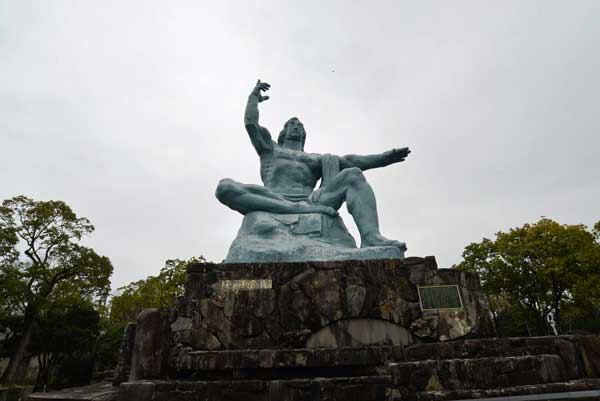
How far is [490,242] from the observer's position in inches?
720

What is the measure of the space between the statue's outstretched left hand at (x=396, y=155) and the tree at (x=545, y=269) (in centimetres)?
1060

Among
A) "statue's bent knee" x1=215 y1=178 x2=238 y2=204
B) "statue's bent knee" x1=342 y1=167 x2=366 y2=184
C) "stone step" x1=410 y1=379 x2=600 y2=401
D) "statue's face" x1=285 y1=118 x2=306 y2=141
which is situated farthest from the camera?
"statue's face" x1=285 y1=118 x2=306 y2=141

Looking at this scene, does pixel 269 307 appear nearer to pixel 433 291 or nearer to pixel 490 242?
pixel 433 291

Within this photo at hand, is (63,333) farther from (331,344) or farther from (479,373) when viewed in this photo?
(479,373)

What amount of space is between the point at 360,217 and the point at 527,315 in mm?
17071

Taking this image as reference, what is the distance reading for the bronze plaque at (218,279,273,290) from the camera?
423 centimetres

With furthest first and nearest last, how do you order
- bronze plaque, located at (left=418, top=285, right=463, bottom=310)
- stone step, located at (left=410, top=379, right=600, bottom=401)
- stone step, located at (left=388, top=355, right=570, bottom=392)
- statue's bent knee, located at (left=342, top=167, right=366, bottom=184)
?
statue's bent knee, located at (left=342, top=167, right=366, bottom=184) < bronze plaque, located at (left=418, top=285, right=463, bottom=310) < stone step, located at (left=388, top=355, right=570, bottom=392) < stone step, located at (left=410, top=379, right=600, bottom=401)

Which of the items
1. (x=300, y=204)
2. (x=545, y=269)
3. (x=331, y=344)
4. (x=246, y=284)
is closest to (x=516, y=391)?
(x=331, y=344)

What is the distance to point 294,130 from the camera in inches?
283

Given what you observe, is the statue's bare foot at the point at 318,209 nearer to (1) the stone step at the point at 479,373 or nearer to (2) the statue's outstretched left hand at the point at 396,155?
(2) the statue's outstretched left hand at the point at 396,155

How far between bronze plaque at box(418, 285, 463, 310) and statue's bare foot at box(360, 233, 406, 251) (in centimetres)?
79

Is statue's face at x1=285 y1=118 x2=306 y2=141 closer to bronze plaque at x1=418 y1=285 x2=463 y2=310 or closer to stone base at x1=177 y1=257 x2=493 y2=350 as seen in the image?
stone base at x1=177 y1=257 x2=493 y2=350

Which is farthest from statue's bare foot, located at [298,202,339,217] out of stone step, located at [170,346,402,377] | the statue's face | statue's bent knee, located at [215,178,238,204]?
stone step, located at [170,346,402,377]

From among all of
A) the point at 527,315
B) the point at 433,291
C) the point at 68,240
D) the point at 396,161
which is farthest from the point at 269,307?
the point at 527,315
